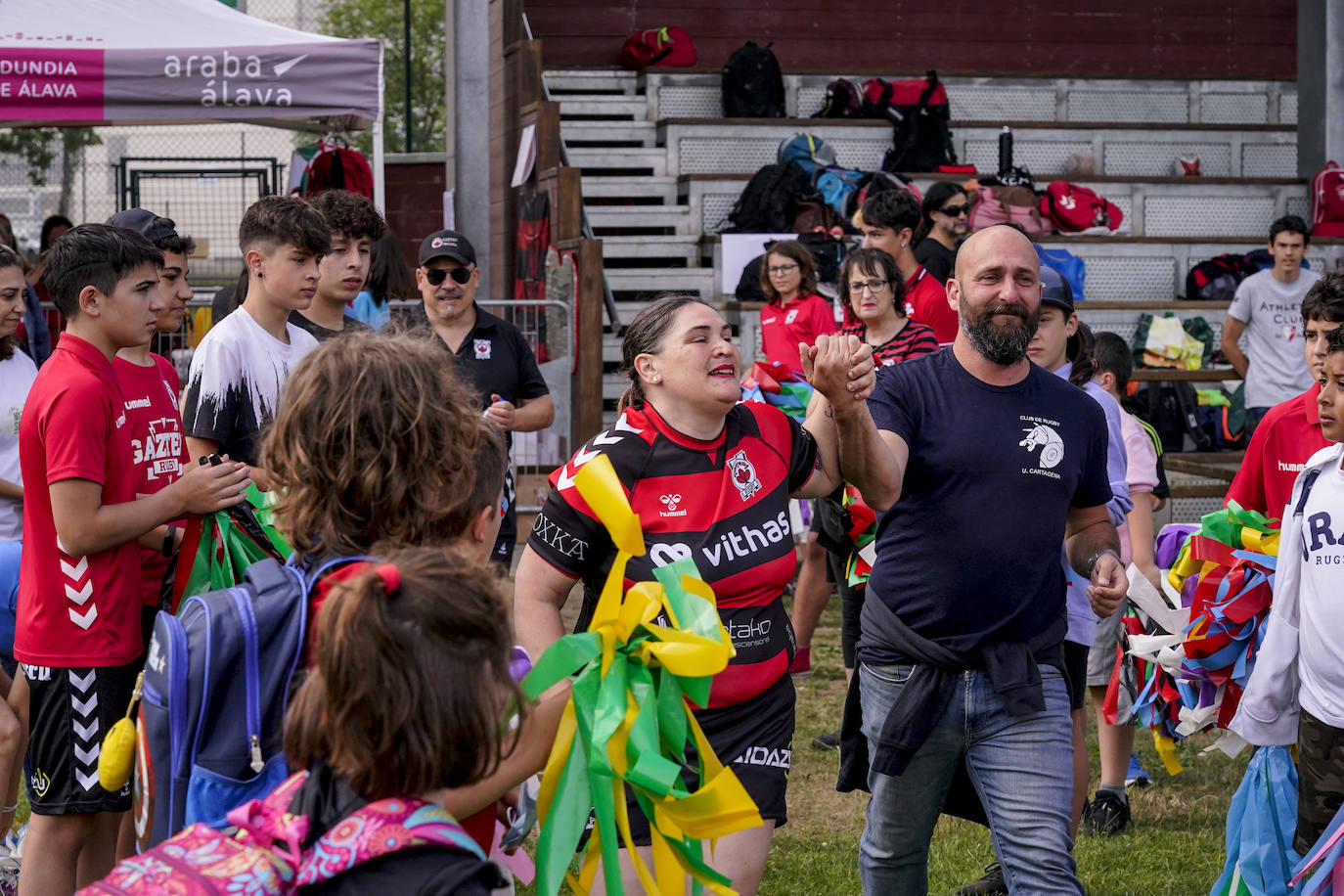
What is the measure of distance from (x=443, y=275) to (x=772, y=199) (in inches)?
277

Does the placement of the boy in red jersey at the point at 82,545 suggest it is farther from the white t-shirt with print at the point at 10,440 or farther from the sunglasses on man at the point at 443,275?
the sunglasses on man at the point at 443,275

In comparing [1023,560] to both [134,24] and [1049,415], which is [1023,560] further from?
[134,24]

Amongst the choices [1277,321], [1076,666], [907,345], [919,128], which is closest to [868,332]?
[907,345]

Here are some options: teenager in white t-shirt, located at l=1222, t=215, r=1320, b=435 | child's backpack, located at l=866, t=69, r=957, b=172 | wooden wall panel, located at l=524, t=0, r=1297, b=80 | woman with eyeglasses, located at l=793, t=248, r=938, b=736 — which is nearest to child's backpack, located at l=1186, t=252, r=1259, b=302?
child's backpack, located at l=866, t=69, r=957, b=172

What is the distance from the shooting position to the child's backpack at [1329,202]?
12961 millimetres

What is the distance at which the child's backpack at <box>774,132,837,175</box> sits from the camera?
12.7m

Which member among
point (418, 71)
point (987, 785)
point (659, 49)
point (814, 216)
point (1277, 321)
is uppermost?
point (418, 71)

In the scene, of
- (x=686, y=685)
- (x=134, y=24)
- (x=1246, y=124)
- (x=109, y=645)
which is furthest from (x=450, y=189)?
(x=686, y=685)

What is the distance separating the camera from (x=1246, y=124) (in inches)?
592

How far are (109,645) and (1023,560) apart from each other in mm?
2023

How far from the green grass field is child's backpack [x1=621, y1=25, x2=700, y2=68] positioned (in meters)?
→ 9.87

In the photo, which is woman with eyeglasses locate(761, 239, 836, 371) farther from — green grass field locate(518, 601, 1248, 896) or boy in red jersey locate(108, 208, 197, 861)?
boy in red jersey locate(108, 208, 197, 861)

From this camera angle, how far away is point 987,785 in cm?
331

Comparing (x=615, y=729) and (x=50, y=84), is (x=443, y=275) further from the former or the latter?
(x=50, y=84)
